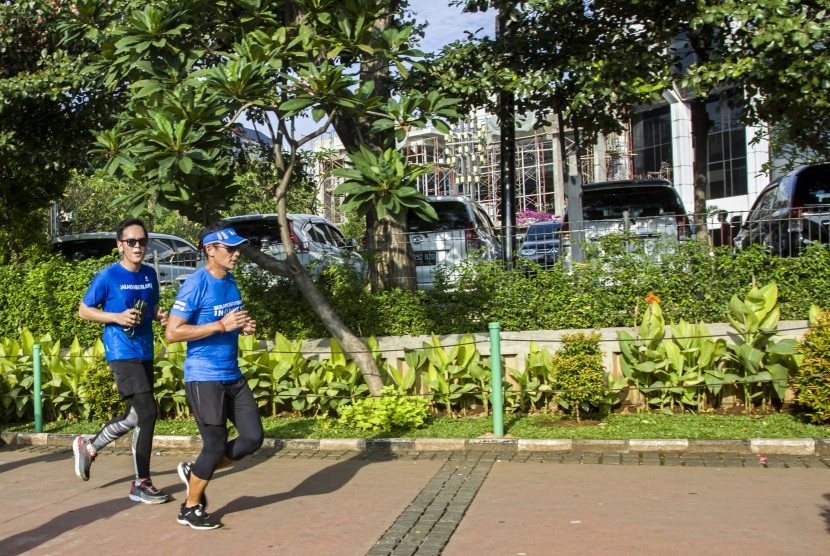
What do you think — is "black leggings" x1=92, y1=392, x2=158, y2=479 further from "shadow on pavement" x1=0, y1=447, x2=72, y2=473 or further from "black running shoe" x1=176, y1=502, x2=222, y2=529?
"shadow on pavement" x1=0, y1=447, x2=72, y2=473

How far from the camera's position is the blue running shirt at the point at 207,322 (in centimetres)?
580

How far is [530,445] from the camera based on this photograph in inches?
321

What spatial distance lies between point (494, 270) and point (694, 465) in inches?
147

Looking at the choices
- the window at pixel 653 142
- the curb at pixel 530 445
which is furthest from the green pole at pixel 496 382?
the window at pixel 653 142

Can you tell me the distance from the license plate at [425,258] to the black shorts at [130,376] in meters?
4.75

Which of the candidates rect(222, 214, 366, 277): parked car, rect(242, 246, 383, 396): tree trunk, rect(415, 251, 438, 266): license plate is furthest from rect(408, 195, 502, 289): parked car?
rect(242, 246, 383, 396): tree trunk

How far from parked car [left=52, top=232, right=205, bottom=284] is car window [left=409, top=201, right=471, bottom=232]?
3680mm

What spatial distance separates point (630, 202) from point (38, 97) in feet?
29.3

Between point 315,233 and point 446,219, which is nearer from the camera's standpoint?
point 446,219

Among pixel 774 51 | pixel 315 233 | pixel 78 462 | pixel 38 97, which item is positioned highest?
pixel 38 97

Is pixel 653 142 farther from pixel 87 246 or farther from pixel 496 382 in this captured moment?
pixel 496 382

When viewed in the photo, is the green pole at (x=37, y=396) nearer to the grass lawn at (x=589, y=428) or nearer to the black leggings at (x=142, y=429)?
the grass lawn at (x=589, y=428)

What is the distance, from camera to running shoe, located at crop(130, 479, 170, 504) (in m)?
6.63

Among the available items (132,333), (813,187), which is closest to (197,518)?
(132,333)
